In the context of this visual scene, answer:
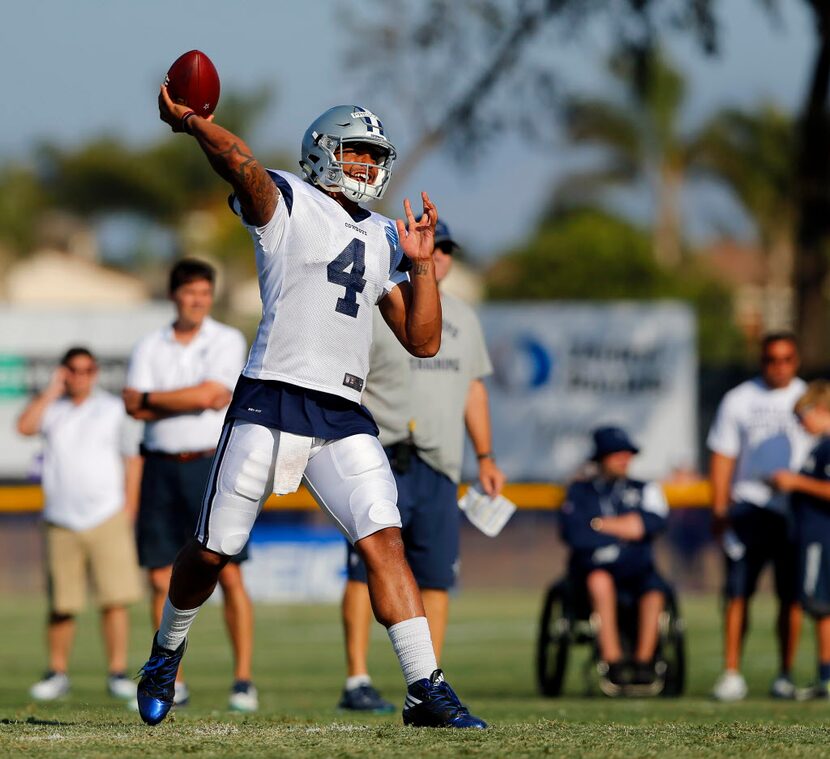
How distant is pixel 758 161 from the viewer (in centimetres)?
4778

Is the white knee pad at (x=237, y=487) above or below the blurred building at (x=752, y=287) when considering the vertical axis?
below

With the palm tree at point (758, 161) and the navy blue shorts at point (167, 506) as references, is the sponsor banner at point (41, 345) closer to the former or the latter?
the navy blue shorts at point (167, 506)

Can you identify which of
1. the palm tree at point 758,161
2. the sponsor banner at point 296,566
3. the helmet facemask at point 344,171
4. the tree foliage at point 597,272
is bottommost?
the sponsor banner at point 296,566

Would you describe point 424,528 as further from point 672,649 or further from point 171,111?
point 171,111

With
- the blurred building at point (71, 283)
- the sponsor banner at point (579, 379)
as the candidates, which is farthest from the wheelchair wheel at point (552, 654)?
the blurred building at point (71, 283)

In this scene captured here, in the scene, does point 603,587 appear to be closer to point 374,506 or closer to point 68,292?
point 374,506

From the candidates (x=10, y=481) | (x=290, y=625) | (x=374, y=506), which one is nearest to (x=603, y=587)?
(x=374, y=506)

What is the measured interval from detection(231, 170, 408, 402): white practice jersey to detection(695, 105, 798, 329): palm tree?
39.2 meters

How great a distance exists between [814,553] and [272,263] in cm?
544

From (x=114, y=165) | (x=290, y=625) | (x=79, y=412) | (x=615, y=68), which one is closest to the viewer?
(x=79, y=412)

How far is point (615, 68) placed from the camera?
23.2 meters

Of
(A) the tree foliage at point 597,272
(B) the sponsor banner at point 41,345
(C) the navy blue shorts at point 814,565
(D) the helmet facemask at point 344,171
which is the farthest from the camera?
(A) the tree foliage at point 597,272

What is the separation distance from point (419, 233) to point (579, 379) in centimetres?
2084

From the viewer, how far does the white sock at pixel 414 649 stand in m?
6.31
